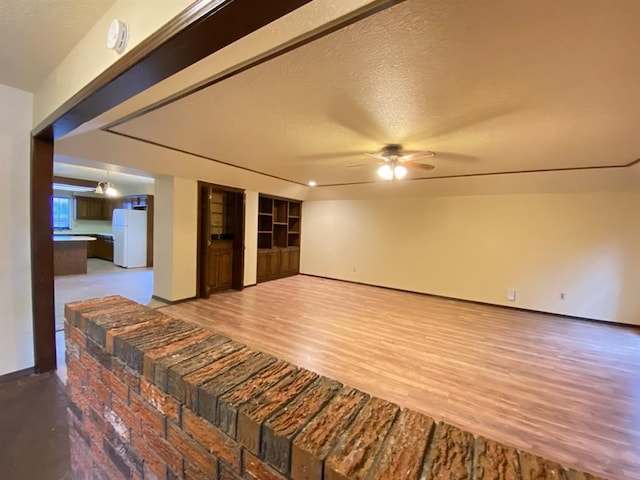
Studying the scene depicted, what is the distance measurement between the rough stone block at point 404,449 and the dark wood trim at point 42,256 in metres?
3.03

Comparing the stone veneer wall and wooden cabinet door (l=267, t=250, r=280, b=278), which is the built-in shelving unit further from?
the stone veneer wall

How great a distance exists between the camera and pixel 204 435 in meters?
0.73

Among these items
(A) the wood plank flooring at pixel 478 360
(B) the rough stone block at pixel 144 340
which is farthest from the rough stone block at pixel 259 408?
(A) the wood plank flooring at pixel 478 360

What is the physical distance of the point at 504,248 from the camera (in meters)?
4.96

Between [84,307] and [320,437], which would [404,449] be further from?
[84,307]

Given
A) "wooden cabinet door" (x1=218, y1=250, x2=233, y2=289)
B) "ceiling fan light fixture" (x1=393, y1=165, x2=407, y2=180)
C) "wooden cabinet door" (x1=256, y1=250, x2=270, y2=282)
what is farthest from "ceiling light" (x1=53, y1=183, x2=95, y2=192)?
"ceiling fan light fixture" (x1=393, y1=165, x2=407, y2=180)

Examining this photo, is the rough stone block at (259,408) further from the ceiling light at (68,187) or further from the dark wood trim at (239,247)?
the ceiling light at (68,187)

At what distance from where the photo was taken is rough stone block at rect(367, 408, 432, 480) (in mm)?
495

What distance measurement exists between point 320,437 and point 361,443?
83 millimetres

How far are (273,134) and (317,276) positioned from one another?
15.9 ft

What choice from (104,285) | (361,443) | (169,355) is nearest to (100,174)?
(104,285)

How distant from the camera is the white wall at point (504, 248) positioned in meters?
4.23

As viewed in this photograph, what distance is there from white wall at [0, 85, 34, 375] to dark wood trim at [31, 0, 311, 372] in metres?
0.06

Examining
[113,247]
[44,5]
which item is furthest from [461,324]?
[113,247]
